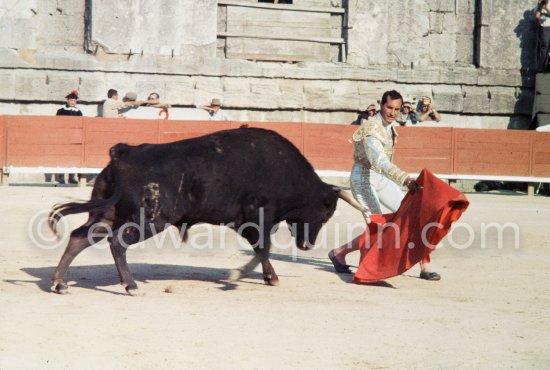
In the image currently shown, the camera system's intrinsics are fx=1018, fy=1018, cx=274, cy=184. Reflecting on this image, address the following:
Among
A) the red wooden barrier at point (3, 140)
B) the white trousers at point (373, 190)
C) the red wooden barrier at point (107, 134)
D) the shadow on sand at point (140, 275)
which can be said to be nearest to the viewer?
the shadow on sand at point (140, 275)

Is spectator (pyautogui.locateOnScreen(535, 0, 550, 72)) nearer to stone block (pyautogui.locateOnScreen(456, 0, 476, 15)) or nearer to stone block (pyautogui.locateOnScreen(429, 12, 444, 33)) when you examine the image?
stone block (pyautogui.locateOnScreen(456, 0, 476, 15))

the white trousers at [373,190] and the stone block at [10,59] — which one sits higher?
the stone block at [10,59]

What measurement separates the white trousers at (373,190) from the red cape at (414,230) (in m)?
0.22

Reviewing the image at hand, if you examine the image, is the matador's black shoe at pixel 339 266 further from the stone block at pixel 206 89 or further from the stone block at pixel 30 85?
the stone block at pixel 30 85

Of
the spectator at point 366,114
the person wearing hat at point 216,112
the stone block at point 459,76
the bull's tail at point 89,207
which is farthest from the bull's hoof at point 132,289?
the stone block at point 459,76

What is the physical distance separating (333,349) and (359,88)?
12332mm

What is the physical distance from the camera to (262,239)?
6004 millimetres

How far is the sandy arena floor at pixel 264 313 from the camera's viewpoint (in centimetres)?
413

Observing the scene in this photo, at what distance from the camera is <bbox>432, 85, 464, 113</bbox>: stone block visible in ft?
55.0

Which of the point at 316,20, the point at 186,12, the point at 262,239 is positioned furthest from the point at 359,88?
the point at 262,239

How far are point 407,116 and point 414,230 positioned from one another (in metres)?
9.29

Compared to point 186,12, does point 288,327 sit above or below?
below

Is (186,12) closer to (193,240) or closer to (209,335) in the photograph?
(193,240)

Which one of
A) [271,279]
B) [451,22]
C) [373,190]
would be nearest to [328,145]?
[451,22]
